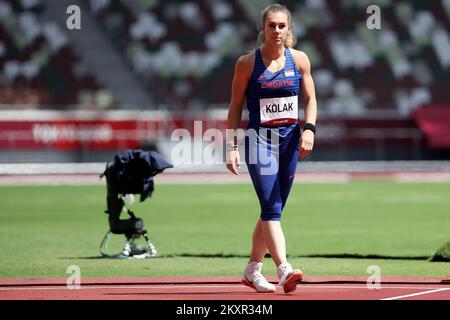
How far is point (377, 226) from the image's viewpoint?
63.9 feet

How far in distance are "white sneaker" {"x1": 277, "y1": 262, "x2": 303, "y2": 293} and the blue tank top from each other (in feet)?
3.70

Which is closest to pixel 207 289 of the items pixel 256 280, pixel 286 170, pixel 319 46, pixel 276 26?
pixel 256 280

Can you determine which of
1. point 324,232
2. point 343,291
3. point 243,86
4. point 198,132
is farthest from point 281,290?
point 198,132

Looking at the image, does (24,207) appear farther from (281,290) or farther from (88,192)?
(281,290)

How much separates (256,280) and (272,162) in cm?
96

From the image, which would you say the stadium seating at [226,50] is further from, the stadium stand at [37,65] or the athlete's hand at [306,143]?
the athlete's hand at [306,143]

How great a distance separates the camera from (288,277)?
8781mm

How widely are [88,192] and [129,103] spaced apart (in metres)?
11.7

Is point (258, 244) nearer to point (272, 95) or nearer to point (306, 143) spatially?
point (306, 143)

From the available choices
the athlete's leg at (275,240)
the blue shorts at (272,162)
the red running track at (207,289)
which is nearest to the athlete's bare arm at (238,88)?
the blue shorts at (272,162)

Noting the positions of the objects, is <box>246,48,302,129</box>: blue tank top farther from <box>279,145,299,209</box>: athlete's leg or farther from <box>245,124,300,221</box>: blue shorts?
<box>279,145,299,209</box>: athlete's leg

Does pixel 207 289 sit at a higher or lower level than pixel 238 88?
lower

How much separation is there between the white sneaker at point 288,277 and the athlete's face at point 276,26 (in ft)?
5.74

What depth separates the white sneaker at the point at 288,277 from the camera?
876cm
